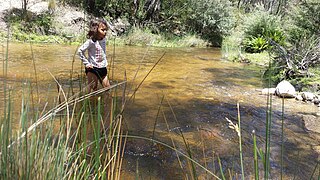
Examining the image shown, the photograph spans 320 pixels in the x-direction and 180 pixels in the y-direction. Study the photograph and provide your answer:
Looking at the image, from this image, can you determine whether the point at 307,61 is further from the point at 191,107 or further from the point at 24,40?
the point at 24,40

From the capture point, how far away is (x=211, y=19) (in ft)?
86.7

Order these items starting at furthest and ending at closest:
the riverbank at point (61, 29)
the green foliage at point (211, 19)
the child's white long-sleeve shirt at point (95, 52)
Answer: the green foliage at point (211, 19) < the riverbank at point (61, 29) < the child's white long-sleeve shirt at point (95, 52)

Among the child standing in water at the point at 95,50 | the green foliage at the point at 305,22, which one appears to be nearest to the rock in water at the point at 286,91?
the child standing in water at the point at 95,50

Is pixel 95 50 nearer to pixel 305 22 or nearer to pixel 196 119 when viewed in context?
pixel 196 119

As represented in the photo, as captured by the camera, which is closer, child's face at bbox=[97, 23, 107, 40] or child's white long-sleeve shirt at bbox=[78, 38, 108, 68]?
child's face at bbox=[97, 23, 107, 40]

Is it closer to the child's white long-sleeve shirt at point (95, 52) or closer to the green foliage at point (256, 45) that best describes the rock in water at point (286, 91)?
the child's white long-sleeve shirt at point (95, 52)

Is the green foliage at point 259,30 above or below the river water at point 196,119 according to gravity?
above

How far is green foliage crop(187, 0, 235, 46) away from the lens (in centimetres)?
2620

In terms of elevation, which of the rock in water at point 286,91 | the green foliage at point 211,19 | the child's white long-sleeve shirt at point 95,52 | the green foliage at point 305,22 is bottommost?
the rock in water at point 286,91

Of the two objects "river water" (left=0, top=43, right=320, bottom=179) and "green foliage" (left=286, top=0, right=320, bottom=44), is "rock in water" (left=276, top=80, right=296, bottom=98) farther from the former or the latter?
"green foliage" (left=286, top=0, right=320, bottom=44)

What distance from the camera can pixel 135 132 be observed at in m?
4.30

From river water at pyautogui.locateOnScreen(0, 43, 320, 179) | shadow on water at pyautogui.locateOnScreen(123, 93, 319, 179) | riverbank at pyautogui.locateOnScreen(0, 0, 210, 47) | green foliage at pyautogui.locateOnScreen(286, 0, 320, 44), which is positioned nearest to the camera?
river water at pyautogui.locateOnScreen(0, 43, 320, 179)

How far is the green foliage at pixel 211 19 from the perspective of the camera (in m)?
26.2

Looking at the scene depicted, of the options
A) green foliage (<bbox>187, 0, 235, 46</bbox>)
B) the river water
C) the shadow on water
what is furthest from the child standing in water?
green foliage (<bbox>187, 0, 235, 46</bbox>)
